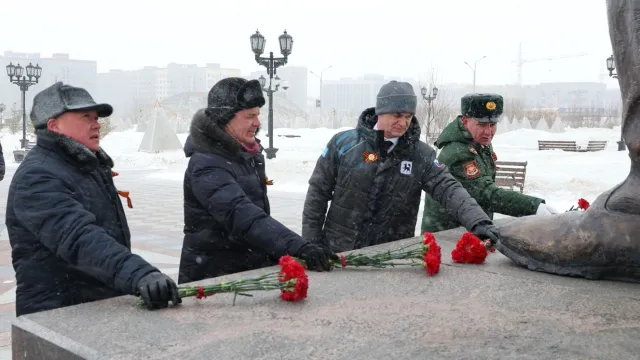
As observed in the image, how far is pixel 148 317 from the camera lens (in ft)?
6.52

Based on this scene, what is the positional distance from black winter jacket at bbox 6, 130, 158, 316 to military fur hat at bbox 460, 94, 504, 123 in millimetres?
1949

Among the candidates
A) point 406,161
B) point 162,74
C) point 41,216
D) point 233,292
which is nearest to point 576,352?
point 233,292

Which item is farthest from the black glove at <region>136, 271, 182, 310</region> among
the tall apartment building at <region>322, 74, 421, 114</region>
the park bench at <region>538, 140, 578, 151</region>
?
the tall apartment building at <region>322, 74, 421, 114</region>

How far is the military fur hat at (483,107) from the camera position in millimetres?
3713

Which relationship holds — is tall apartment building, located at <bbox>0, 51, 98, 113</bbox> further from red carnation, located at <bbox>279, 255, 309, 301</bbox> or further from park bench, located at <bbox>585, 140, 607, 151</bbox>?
red carnation, located at <bbox>279, 255, 309, 301</bbox>

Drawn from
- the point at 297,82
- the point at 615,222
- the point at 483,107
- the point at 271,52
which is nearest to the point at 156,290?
the point at 615,222

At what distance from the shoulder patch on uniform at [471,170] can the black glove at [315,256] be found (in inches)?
50.8

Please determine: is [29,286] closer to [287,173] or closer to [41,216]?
[41,216]

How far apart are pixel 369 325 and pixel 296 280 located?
0.30m

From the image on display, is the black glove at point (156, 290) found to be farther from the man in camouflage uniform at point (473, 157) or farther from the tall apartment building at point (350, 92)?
the tall apartment building at point (350, 92)

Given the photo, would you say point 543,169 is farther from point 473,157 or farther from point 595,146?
point 473,157

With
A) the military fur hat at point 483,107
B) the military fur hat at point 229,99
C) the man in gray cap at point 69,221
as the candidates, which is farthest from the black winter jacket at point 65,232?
the military fur hat at point 483,107

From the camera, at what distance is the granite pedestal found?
1.74m

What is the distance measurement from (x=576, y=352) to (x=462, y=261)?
1.07 meters
